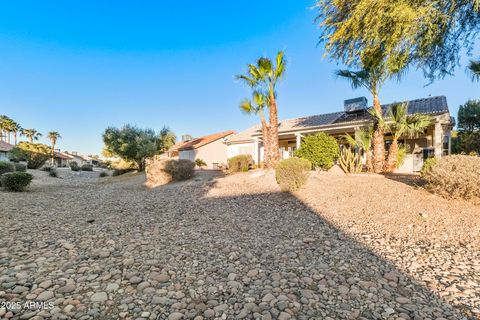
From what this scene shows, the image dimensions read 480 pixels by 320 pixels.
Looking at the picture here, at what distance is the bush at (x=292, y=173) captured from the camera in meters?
7.15

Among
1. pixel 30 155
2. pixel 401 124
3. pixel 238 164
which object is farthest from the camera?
pixel 30 155

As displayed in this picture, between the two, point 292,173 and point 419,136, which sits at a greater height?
point 419,136

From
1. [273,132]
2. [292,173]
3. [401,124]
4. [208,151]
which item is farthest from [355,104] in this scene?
[208,151]

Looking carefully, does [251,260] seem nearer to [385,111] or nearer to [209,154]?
[385,111]

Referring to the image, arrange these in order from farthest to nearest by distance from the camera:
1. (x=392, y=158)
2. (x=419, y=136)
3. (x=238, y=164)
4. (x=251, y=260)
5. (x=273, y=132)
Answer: (x=238, y=164)
(x=419, y=136)
(x=273, y=132)
(x=392, y=158)
(x=251, y=260)

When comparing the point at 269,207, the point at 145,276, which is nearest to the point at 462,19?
the point at 269,207

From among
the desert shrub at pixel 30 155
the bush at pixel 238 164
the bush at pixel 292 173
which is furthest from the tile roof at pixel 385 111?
the desert shrub at pixel 30 155

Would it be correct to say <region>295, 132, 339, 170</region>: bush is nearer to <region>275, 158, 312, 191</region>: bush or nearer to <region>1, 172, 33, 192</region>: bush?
<region>275, 158, 312, 191</region>: bush

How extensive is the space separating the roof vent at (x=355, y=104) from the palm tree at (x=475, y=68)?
6.45m

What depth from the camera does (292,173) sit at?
719cm

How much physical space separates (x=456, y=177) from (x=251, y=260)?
5.17m

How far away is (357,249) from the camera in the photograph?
12.2ft

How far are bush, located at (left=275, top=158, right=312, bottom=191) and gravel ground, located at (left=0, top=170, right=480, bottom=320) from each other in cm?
90

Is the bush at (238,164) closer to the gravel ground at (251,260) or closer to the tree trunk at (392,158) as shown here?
the tree trunk at (392,158)
